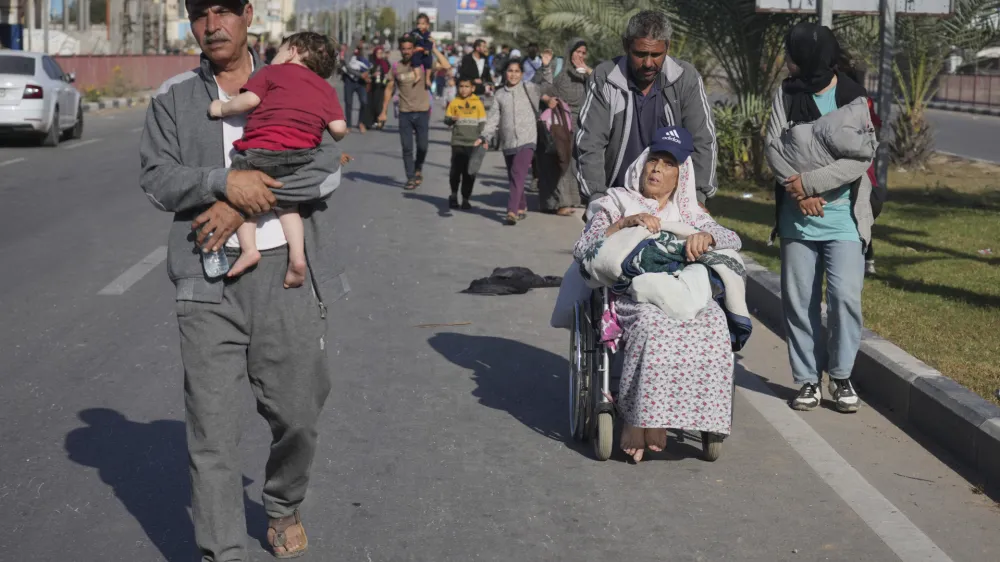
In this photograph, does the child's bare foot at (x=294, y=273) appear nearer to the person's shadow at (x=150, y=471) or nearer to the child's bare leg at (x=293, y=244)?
the child's bare leg at (x=293, y=244)

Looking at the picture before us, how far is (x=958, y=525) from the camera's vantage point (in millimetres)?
5281

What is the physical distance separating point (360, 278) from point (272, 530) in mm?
6210

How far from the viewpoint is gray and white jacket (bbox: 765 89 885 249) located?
6848 mm

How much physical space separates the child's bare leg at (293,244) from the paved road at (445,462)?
109 centimetres

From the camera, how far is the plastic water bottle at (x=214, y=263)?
4227mm

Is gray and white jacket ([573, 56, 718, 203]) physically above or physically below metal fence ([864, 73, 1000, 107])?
below

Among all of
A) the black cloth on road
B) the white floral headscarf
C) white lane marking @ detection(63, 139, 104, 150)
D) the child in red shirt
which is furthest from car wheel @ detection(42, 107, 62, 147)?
the child in red shirt

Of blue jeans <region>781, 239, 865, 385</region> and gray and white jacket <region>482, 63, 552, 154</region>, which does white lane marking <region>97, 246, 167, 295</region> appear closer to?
gray and white jacket <region>482, 63, 552, 154</region>

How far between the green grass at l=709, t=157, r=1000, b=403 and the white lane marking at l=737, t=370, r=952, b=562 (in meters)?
0.97

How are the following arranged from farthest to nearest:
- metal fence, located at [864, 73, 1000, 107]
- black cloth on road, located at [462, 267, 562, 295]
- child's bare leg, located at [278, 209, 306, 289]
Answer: metal fence, located at [864, 73, 1000, 107] < black cloth on road, located at [462, 267, 562, 295] < child's bare leg, located at [278, 209, 306, 289]

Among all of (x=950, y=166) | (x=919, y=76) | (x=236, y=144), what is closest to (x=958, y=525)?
(x=236, y=144)

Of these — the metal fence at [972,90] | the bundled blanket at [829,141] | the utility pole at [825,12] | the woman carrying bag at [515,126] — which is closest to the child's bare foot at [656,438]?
the bundled blanket at [829,141]

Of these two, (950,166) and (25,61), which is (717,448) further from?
(25,61)

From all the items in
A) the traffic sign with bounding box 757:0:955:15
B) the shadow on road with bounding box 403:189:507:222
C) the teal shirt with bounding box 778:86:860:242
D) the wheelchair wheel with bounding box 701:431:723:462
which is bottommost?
the wheelchair wheel with bounding box 701:431:723:462
